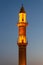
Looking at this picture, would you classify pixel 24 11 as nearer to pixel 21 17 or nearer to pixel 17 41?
pixel 21 17

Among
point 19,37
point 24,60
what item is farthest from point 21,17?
point 24,60

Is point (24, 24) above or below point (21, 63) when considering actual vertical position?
above

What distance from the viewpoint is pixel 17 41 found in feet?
148

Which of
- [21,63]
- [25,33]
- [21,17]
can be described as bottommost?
[21,63]

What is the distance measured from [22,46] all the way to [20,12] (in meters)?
7.35

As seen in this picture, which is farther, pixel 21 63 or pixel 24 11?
pixel 24 11

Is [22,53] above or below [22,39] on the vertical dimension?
below

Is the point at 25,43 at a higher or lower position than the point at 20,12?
→ lower

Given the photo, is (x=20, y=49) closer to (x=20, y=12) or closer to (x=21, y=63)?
(x=21, y=63)

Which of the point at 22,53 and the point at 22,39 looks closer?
the point at 22,53

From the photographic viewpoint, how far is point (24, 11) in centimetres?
4659

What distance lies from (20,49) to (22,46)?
73 centimetres

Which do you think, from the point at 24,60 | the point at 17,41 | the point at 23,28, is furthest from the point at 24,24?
the point at 24,60

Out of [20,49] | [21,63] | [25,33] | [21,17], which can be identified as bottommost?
[21,63]
